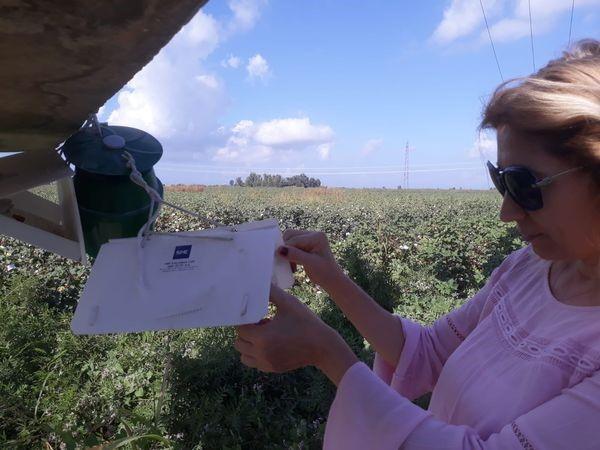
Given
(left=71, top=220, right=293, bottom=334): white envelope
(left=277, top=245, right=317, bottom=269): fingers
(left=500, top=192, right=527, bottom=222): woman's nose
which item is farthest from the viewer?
(left=277, top=245, right=317, bottom=269): fingers

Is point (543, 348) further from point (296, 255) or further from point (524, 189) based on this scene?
point (296, 255)

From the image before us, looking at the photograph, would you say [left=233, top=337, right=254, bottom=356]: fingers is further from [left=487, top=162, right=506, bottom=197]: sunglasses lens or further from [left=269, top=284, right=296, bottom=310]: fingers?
[left=487, top=162, right=506, bottom=197]: sunglasses lens

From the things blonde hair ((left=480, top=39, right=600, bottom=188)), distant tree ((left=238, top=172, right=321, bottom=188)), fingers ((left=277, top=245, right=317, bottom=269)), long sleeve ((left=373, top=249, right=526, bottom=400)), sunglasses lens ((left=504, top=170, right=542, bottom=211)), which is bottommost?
distant tree ((left=238, top=172, right=321, bottom=188))


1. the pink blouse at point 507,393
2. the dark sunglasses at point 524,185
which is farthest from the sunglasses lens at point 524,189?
the pink blouse at point 507,393

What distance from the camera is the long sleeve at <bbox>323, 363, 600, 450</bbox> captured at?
0.86 metres

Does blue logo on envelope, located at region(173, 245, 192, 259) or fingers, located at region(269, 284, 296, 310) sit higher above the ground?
blue logo on envelope, located at region(173, 245, 192, 259)

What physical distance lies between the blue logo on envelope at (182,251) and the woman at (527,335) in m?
0.20

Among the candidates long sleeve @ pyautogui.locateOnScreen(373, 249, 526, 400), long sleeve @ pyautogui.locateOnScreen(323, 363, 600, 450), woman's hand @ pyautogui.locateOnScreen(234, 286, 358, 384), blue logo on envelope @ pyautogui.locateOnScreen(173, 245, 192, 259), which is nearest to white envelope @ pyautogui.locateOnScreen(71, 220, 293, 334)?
blue logo on envelope @ pyautogui.locateOnScreen(173, 245, 192, 259)

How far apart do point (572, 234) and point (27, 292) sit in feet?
17.4

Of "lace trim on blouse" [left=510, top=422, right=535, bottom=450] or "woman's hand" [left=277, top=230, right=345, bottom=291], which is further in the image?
"woman's hand" [left=277, top=230, right=345, bottom=291]

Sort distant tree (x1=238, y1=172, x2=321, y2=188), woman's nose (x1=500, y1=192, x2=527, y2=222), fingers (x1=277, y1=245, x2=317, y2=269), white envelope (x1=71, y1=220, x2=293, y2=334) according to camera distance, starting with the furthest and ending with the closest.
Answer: distant tree (x1=238, y1=172, x2=321, y2=188) → fingers (x1=277, y1=245, x2=317, y2=269) → woman's nose (x1=500, y1=192, x2=527, y2=222) → white envelope (x1=71, y1=220, x2=293, y2=334)

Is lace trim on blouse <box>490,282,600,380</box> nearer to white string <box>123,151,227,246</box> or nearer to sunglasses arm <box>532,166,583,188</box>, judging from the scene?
sunglasses arm <box>532,166,583,188</box>

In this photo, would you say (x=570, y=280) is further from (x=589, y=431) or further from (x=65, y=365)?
(x=65, y=365)

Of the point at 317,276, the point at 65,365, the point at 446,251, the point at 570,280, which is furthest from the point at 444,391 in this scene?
the point at 446,251
